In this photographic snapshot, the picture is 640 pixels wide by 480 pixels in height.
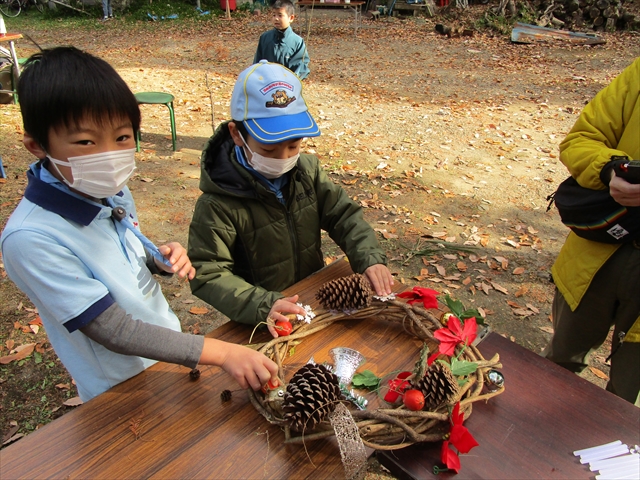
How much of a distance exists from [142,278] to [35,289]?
431mm

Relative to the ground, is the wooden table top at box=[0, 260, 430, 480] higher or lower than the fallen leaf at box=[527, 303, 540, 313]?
higher

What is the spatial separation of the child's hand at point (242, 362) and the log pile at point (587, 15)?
58.8ft

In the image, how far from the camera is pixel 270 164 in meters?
1.88

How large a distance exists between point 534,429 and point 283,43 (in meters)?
6.11

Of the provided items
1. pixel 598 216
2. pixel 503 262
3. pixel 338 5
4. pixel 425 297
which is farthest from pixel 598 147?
pixel 338 5

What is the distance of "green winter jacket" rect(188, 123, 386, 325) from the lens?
1.77 metres

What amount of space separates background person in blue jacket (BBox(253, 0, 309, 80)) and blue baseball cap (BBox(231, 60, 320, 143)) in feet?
15.3

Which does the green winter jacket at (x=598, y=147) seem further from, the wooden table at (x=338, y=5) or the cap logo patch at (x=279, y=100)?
the wooden table at (x=338, y=5)

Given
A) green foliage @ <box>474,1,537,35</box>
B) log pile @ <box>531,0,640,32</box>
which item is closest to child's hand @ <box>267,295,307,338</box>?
green foliage @ <box>474,1,537,35</box>

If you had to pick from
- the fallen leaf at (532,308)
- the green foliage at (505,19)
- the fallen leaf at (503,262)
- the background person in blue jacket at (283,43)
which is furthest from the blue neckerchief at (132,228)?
the green foliage at (505,19)

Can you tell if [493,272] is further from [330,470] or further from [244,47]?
[244,47]

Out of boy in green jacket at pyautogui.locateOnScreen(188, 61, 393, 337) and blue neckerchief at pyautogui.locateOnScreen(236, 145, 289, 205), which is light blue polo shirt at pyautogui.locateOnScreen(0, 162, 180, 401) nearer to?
boy in green jacket at pyautogui.locateOnScreen(188, 61, 393, 337)

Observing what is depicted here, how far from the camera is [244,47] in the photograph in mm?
13734

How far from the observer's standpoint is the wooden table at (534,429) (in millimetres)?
1230
